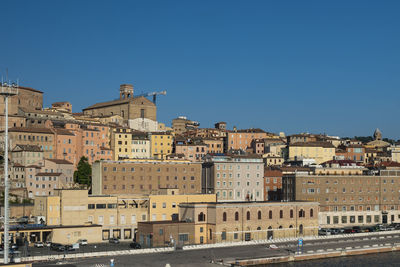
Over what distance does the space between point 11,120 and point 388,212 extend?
244ft

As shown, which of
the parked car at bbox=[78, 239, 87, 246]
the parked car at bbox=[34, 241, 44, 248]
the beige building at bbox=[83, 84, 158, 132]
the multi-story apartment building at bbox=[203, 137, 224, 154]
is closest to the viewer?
the parked car at bbox=[34, 241, 44, 248]

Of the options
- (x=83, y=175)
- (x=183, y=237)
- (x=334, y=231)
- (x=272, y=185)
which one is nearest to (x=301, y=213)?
(x=334, y=231)

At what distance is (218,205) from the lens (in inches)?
3054

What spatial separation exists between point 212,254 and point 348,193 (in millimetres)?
41788

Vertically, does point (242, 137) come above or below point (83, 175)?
above

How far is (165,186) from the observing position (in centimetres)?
10062

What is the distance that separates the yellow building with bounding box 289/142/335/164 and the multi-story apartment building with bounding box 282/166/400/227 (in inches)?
1528

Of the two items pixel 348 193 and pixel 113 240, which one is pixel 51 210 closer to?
pixel 113 240

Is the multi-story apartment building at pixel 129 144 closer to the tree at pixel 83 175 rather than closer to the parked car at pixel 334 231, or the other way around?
the tree at pixel 83 175

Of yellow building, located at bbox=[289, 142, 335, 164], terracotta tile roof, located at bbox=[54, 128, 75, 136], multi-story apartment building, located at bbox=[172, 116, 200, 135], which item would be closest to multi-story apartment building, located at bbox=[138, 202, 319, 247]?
terracotta tile roof, located at bbox=[54, 128, 75, 136]

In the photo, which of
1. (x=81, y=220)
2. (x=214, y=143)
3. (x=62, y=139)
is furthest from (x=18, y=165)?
(x=214, y=143)

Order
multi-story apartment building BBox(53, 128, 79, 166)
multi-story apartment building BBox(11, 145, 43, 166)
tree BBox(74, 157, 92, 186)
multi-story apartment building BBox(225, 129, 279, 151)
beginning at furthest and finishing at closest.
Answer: multi-story apartment building BBox(225, 129, 279, 151), multi-story apartment building BBox(53, 128, 79, 166), tree BBox(74, 157, 92, 186), multi-story apartment building BBox(11, 145, 43, 166)

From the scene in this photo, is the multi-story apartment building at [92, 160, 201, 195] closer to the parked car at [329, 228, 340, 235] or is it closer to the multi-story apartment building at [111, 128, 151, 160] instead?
the parked car at [329, 228, 340, 235]

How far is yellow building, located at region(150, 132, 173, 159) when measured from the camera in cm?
13388
